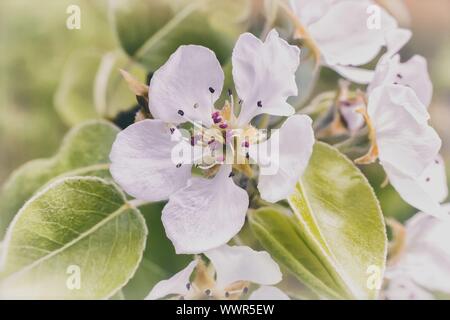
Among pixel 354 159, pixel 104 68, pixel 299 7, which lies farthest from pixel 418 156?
pixel 104 68

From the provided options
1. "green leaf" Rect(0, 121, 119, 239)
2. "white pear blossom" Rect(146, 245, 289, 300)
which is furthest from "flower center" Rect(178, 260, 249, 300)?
"green leaf" Rect(0, 121, 119, 239)

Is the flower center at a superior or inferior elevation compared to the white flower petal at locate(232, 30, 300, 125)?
inferior

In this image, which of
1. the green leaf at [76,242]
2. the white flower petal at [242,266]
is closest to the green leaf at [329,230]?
the white flower petal at [242,266]

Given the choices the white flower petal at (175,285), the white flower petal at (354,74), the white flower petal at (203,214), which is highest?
the white flower petal at (354,74)

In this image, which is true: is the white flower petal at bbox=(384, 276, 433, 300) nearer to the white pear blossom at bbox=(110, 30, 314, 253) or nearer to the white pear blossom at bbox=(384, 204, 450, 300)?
the white pear blossom at bbox=(384, 204, 450, 300)

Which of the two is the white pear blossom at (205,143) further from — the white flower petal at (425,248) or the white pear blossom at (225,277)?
the white flower petal at (425,248)

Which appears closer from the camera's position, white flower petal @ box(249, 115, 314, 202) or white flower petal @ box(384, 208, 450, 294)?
white flower petal @ box(249, 115, 314, 202)

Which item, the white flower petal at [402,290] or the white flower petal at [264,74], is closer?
the white flower petal at [264,74]

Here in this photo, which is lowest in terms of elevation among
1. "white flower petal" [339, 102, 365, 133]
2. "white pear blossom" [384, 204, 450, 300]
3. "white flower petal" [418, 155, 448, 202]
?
"white pear blossom" [384, 204, 450, 300]
